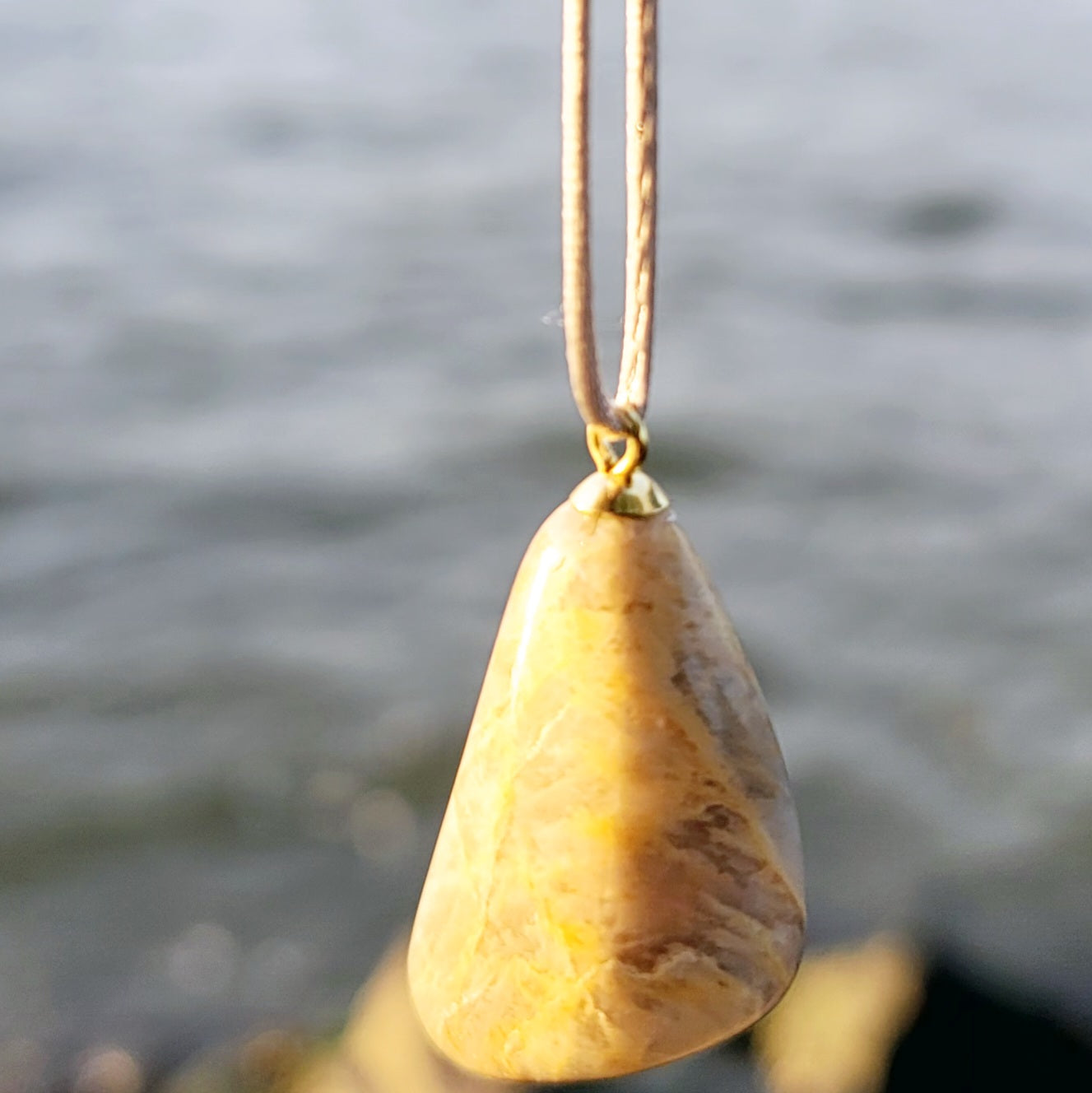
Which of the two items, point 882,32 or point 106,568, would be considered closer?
point 106,568

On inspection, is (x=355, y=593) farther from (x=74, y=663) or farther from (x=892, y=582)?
(x=892, y=582)

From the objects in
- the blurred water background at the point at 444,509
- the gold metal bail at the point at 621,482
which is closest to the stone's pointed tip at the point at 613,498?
the gold metal bail at the point at 621,482

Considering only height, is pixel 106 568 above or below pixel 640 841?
below

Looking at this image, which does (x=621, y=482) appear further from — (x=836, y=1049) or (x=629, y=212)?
(x=836, y=1049)

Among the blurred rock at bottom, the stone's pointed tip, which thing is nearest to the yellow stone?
the stone's pointed tip

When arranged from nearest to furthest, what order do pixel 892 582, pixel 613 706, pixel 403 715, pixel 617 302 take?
pixel 613 706
pixel 403 715
pixel 892 582
pixel 617 302

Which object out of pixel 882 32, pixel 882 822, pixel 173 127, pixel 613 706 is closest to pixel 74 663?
pixel 882 822

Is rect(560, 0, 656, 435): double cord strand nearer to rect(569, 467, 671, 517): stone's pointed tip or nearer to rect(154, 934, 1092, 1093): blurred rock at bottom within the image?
rect(569, 467, 671, 517): stone's pointed tip
